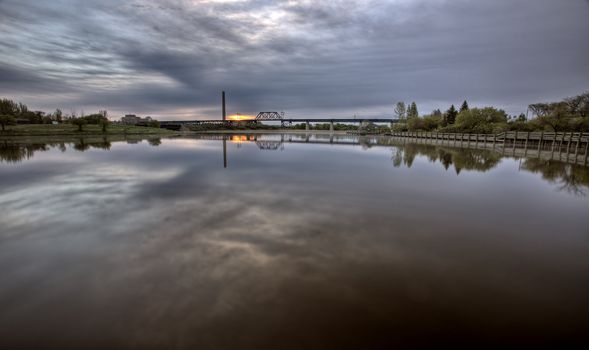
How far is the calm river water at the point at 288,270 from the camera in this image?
3963 mm

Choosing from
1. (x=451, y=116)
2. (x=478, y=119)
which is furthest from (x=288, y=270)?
(x=451, y=116)

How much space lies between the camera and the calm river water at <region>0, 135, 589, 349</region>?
13.0 feet

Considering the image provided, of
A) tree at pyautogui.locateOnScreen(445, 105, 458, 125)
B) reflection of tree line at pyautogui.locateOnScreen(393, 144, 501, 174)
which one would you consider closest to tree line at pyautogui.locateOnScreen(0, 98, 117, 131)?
reflection of tree line at pyautogui.locateOnScreen(393, 144, 501, 174)

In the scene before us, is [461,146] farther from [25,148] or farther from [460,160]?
[25,148]

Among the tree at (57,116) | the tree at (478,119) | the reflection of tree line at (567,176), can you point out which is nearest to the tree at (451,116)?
the tree at (478,119)

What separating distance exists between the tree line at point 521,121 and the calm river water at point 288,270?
158 feet

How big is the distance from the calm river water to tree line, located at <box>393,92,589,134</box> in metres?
48.2

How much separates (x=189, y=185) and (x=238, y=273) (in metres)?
8.96

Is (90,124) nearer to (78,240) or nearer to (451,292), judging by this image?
(78,240)

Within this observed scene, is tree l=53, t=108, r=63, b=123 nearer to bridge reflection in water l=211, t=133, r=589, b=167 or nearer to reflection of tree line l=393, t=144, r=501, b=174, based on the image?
bridge reflection in water l=211, t=133, r=589, b=167

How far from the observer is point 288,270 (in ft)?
18.0

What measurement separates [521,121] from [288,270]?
80.1m

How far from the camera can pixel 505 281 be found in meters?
5.24

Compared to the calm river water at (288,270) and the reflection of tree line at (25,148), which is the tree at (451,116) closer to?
the calm river water at (288,270)
